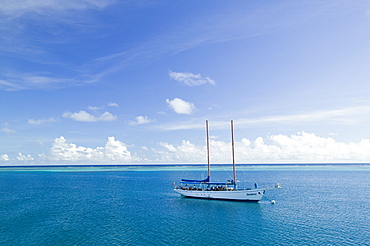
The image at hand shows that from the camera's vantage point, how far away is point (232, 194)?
65688mm

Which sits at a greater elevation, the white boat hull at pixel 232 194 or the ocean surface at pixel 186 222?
the white boat hull at pixel 232 194

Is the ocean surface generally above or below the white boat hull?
below

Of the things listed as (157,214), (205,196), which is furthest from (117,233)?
(205,196)

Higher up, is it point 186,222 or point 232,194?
point 232,194

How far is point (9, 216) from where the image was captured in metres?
51.3

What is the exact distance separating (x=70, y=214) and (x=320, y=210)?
5357 centimetres

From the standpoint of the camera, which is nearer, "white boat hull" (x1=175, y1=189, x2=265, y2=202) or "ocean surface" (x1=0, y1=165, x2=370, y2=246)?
"ocean surface" (x1=0, y1=165, x2=370, y2=246)

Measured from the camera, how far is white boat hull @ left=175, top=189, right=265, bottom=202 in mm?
63344

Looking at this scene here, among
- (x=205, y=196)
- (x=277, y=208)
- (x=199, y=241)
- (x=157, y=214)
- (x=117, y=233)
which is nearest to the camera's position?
(x=199, y=241)

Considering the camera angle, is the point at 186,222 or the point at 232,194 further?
the point at 232,194

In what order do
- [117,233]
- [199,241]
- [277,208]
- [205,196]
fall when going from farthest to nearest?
[205,196]
[277,208]
[117,233]
[199,241]

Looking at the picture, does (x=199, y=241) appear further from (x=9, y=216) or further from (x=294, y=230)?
(x=9, y=216)

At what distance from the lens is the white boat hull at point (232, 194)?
63344mm

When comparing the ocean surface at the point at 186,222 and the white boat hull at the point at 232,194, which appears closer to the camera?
the ocean surface at the point at 186,222
